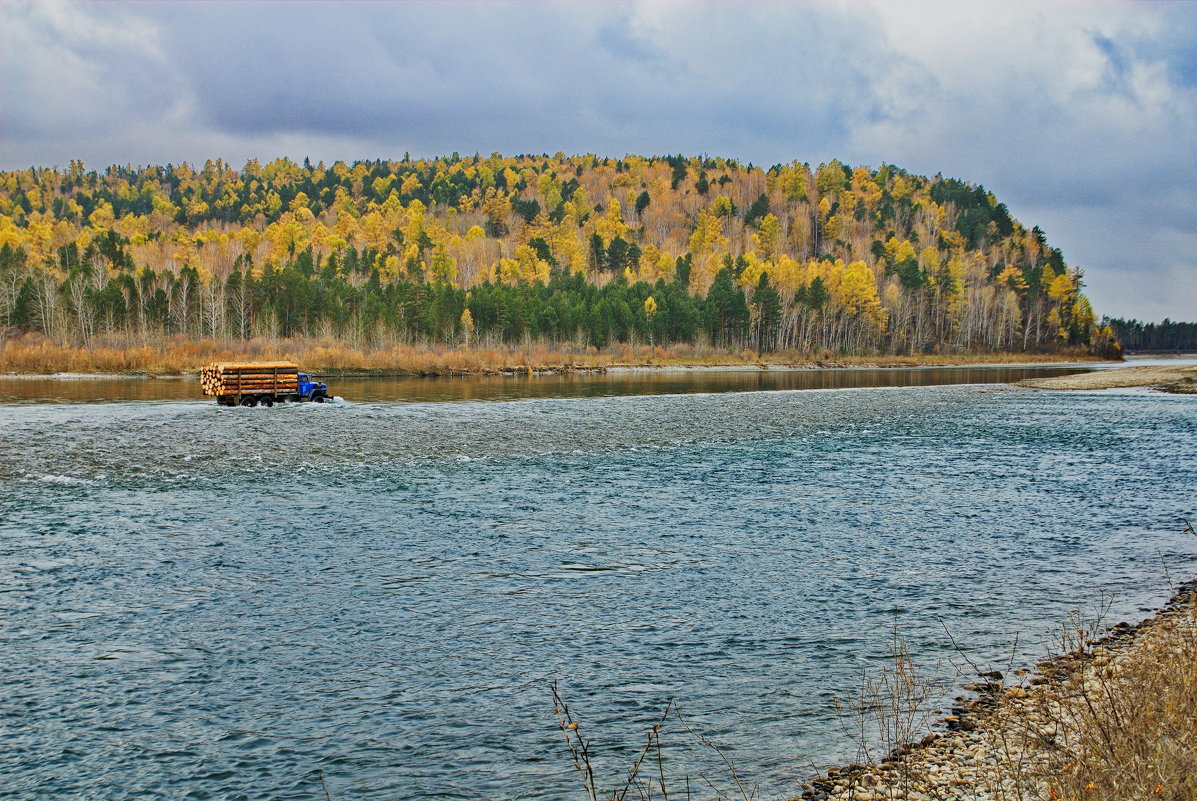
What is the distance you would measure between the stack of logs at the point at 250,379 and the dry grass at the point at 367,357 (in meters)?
37.2

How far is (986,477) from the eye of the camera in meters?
24.1

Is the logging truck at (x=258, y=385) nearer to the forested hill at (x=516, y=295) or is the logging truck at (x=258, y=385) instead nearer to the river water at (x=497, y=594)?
the river water at (x=497, y=594)

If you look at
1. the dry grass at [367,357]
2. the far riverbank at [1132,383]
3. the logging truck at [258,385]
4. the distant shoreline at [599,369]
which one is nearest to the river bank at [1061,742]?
the logging truck at [258,385]

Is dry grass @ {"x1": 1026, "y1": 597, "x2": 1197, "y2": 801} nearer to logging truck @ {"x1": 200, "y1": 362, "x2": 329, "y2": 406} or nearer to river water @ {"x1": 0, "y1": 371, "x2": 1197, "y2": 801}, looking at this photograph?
river water @ {"x1": 0, "y1": 371, "x2": 1197, "y2": 801}

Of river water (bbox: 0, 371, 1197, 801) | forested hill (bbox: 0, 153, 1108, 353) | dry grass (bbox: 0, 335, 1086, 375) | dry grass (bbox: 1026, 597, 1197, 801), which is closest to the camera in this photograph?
dry grass (bbox: 1026, 597, 1197, 801)

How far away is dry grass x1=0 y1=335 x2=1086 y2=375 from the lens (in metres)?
78.6

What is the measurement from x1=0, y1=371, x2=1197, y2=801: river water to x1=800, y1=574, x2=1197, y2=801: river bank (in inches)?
26.5

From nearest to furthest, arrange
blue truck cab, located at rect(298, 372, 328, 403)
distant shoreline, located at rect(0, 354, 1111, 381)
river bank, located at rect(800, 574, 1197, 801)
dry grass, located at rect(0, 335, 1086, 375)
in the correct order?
river bank, located at rect(800, 574, 1197, 801)
blue truck cab, located at rect(298, 372, 328, 403)
distant shoreline, located at rect(0, 354, 1111, 381)
dry grass, located at rect(0, 335, 1086, 375)

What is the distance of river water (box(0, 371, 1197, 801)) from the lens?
7.96 m

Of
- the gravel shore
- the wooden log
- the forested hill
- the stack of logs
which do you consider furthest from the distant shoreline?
the gravel shore

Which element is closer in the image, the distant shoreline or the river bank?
the river bank

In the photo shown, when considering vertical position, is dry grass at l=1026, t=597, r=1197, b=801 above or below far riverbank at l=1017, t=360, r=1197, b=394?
below

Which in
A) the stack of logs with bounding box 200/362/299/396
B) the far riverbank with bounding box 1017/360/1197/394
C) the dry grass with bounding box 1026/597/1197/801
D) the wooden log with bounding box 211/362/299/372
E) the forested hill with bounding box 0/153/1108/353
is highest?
the forested hill with bounding box 0/153/1108/353

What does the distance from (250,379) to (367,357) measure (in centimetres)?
4630
